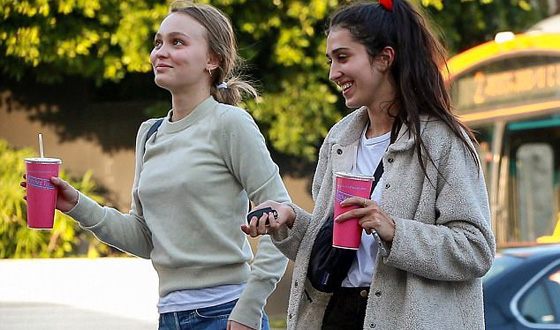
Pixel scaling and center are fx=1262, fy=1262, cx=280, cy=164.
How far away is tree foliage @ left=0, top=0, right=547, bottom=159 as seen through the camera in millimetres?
12211

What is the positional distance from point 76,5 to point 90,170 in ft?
8.73

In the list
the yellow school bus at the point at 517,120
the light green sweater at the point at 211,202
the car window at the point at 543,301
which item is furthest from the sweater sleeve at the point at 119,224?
the yellow school bus at the point at 517,120

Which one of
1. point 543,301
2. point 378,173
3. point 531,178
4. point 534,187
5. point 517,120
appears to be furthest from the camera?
point 531,178

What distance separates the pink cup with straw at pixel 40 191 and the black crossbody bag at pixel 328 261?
0.88m

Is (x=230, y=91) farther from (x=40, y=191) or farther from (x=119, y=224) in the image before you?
(x=40, y=191)

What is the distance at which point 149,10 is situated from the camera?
12.2 meters

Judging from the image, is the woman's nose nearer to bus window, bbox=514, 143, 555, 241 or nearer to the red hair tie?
the red hair tie

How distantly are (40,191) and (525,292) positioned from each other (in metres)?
2.96

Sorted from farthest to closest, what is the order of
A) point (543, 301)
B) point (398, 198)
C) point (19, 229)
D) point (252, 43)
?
point (252, 43), point (19, 229), point (543, 301), point (398, 198)

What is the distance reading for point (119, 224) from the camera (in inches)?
160

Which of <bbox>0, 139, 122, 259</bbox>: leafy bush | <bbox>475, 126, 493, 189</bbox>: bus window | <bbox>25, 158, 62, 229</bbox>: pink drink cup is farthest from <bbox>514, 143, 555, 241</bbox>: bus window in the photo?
<bbox>25, 158, 62, 229</bbox>: pink drink cup

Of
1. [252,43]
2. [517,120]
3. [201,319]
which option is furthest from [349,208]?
[517,120]

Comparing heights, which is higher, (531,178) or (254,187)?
(531,178)

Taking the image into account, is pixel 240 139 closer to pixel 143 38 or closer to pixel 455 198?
pixel 455 198
